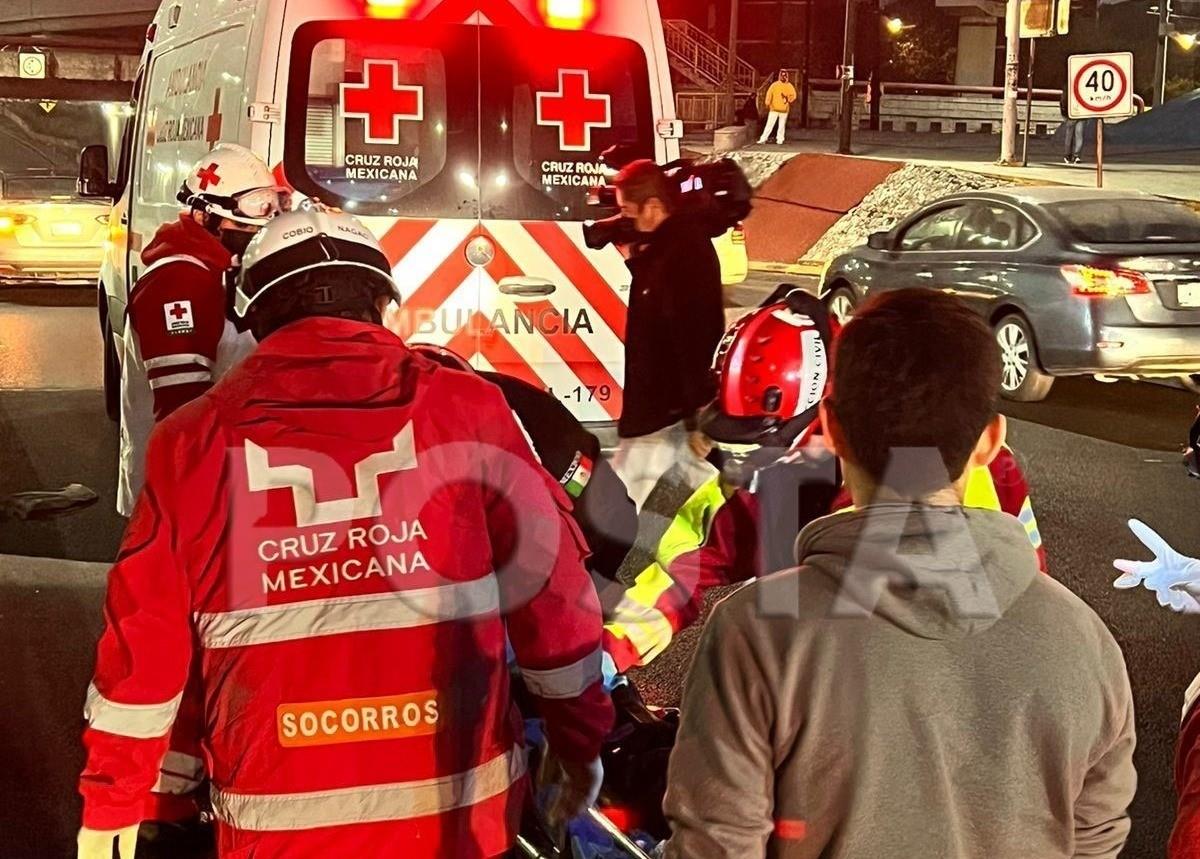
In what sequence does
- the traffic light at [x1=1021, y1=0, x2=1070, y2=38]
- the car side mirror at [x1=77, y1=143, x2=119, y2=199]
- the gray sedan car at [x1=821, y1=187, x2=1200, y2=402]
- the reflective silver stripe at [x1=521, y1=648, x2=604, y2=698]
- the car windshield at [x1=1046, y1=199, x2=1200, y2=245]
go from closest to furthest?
1. the reflective silver stripe at [x1=521, y1=648, x2=604, y2=698]
2. the car side mirror at [x1=77, y1=143, x2=119, y2=199]
3. the gray sedan car at [x1=821, y1=187, x2=1200, y2=402]
4. the car windshield at [x1=1046, y1=199, x2=1200, y2=245]
5. the traffic light at [x1=1021, y1=0, x2=1070, y2=38]

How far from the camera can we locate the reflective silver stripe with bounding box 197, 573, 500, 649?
2.06m

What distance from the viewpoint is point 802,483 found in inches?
109

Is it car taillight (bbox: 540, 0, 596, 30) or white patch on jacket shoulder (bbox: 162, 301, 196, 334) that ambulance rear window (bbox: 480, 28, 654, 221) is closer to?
car taillight (bbox: 540, 0, 596, 30)

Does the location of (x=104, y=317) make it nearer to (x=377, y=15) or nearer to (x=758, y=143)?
(x=377, y=15)

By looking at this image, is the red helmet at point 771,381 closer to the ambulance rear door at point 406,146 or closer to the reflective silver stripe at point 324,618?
the reflective silver stripe at point 324,618

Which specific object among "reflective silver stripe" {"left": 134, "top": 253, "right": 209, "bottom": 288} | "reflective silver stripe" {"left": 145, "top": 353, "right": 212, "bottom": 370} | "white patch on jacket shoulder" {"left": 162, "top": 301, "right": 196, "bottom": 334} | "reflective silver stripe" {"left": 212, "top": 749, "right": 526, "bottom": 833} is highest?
"reflective silver stripe" {"left": 134, "top": 253, "right": 209, "bottom": 288}

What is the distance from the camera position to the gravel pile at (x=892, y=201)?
2044cm

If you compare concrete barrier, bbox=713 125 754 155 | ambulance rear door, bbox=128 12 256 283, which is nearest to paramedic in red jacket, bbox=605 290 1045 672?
ambulance rear door, bbox=128 12 256 283

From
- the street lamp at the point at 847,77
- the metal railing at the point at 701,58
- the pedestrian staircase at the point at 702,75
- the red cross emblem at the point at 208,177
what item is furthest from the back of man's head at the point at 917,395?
the metal railing at the point at 701,58

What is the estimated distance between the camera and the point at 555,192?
5539 mm

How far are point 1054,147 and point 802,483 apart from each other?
92.2 ft

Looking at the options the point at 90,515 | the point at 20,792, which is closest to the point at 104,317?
the point at 90,515

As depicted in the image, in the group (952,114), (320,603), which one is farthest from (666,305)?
(952,114)

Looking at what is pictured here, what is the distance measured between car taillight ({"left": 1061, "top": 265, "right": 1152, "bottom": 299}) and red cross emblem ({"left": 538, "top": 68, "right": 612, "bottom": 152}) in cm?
492
